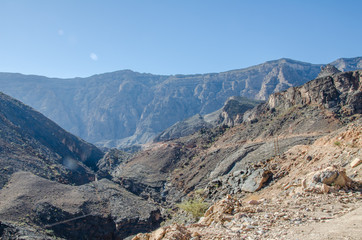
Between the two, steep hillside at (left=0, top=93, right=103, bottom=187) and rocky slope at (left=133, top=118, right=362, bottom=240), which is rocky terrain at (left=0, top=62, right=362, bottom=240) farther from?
steep hillside at (left=0, top=93, right=103, bottom=187)

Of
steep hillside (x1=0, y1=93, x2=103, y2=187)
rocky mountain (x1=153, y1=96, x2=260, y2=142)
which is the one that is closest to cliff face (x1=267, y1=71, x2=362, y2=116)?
rocky mountain (x1=153, y1=96, x2=260, y2=142)

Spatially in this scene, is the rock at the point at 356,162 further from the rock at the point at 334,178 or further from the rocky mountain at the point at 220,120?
the rocky mountain at the point at 220,120

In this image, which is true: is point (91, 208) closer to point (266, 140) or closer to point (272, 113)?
point (266, 140)

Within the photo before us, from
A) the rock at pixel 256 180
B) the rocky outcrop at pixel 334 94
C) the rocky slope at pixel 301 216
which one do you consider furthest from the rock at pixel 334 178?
the rocky outcrop at pixel 334 94

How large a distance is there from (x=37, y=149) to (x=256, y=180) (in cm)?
5225

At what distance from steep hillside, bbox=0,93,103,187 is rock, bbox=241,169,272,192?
34.7 meters

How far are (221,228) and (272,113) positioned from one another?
2162 inches

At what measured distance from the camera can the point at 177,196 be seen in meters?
48.8

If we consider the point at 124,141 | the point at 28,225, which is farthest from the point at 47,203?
the point at 124,141

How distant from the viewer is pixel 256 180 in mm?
26250

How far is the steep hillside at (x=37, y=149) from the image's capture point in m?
50.8

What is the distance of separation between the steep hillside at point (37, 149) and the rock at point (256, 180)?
114 feet

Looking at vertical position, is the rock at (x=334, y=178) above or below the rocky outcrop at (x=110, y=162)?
above

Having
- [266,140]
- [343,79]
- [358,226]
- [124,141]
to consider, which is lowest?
[124,141]
